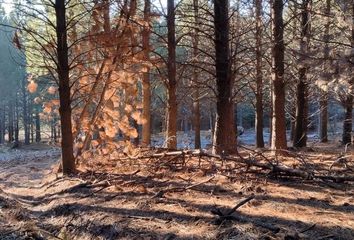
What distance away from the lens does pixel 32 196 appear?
27.1ft

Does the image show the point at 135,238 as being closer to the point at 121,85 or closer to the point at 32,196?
the point at 32,196

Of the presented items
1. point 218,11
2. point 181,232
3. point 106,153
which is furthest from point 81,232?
point 218,11

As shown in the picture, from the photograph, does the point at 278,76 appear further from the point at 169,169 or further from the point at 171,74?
the point at 169,169

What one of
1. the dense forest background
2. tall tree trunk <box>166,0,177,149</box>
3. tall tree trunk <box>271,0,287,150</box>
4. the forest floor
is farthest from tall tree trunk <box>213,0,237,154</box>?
tall tree trunk <box>166,0,177,149</box>

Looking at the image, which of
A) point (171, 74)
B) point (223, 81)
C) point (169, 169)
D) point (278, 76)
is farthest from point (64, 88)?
point (278, 76)

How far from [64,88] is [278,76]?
490cm

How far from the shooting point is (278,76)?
390 inches

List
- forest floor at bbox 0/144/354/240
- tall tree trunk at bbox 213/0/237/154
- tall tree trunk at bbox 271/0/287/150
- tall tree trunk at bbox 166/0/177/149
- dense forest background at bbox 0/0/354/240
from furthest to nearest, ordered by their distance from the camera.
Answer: tall tree trunk at bbox 166/0/177/149, tall tree trunk at bbox 271/0/287/150, tall tree trunk at bbox 213/0/237/154, dense forest background at bbox 0/0/354/240, forest floor at bbox 0/144/354/240

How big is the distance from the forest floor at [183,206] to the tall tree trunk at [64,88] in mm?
824

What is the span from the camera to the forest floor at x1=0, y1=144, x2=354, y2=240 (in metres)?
4.38

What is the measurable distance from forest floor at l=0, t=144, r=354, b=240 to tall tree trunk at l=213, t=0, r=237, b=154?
0.64 m

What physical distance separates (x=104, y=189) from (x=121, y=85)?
349 centimetres

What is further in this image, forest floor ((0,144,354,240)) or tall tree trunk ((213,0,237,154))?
tall tree trunk ((213,0,237,154))

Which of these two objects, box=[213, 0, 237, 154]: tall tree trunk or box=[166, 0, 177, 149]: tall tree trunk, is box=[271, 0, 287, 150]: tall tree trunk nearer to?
box=[213, 0, 237, 154]: tall tree trunk
